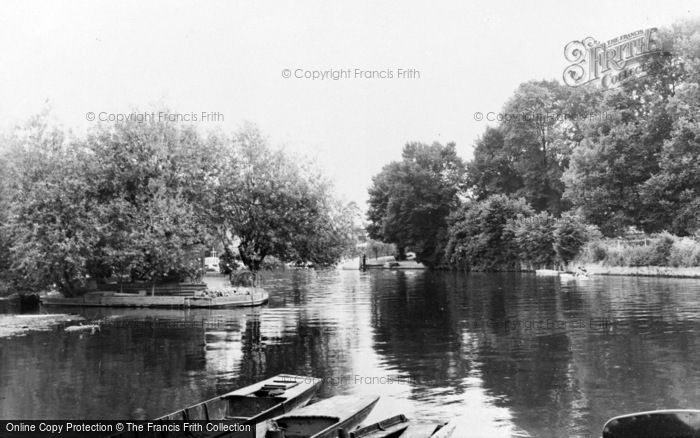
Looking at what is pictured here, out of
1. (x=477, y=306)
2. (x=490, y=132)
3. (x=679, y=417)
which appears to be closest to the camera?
(x=679, y=417)

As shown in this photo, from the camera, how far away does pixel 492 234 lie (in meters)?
72.9

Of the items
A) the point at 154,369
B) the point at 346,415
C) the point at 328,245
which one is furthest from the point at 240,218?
the point at 346,415

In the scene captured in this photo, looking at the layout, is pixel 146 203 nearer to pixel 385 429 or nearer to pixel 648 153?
pixel 385 429

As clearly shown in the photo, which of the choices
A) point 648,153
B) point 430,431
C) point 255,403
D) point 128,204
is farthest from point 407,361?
point 648,153

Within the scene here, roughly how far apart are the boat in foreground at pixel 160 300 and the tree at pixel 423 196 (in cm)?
5151

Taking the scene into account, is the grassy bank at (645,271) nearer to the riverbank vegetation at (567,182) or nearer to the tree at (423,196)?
the riverbank vegetation at (567,182)

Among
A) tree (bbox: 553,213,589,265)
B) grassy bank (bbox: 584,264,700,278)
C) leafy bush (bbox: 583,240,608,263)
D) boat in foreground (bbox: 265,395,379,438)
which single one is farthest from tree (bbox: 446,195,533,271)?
boat in foreground (bbox: 265,395,379,438)

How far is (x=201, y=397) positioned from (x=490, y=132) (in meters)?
73.3

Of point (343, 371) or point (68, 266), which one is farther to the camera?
point (68, 266)

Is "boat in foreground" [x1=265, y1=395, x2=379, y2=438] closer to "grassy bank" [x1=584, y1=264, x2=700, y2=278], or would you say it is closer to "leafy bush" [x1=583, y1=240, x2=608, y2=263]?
"grassy bank" [x1=584, y1=264, x2=700, y2=278]

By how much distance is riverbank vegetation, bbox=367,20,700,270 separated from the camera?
168 feet

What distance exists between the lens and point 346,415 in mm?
10125

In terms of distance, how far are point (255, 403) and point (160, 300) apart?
23787 millimetres

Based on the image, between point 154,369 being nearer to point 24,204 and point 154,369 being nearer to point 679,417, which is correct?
point 679,417
